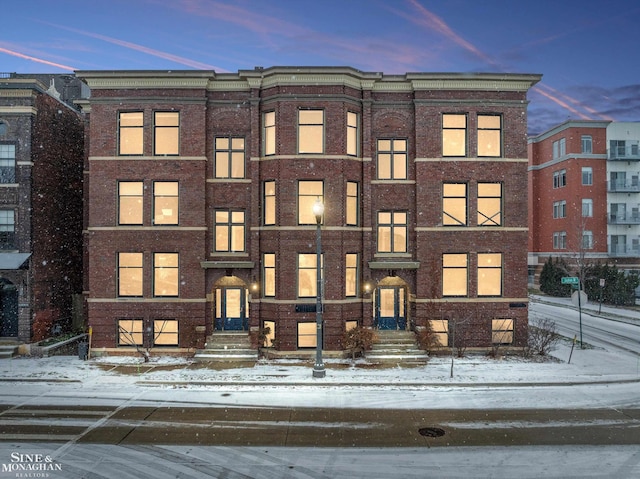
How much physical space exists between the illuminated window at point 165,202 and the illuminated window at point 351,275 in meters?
8.65

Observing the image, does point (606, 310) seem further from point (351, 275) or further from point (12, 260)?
point (12, 260)

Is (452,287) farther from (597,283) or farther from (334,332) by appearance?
(597,283)

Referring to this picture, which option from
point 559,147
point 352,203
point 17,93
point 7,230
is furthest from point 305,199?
point 559,147

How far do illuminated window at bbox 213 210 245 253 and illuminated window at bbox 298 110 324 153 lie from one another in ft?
15.0

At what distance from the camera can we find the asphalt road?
11.7 meters

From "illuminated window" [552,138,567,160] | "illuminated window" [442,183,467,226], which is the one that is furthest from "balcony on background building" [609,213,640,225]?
"illuminated window" [442,183,467,226]

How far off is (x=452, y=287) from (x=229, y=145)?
12952 mm

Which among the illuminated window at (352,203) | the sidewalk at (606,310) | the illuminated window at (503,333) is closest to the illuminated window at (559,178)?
the sidewalk at (606,310)

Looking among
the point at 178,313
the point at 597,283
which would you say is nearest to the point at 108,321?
the point at 178,313

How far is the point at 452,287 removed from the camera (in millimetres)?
21656

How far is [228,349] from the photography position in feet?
68.3

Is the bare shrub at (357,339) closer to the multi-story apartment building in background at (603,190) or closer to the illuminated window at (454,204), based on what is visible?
the illuminated window at (454,204)

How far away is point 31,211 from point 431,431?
20.7 m

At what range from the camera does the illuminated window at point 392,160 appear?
21.9 metres
